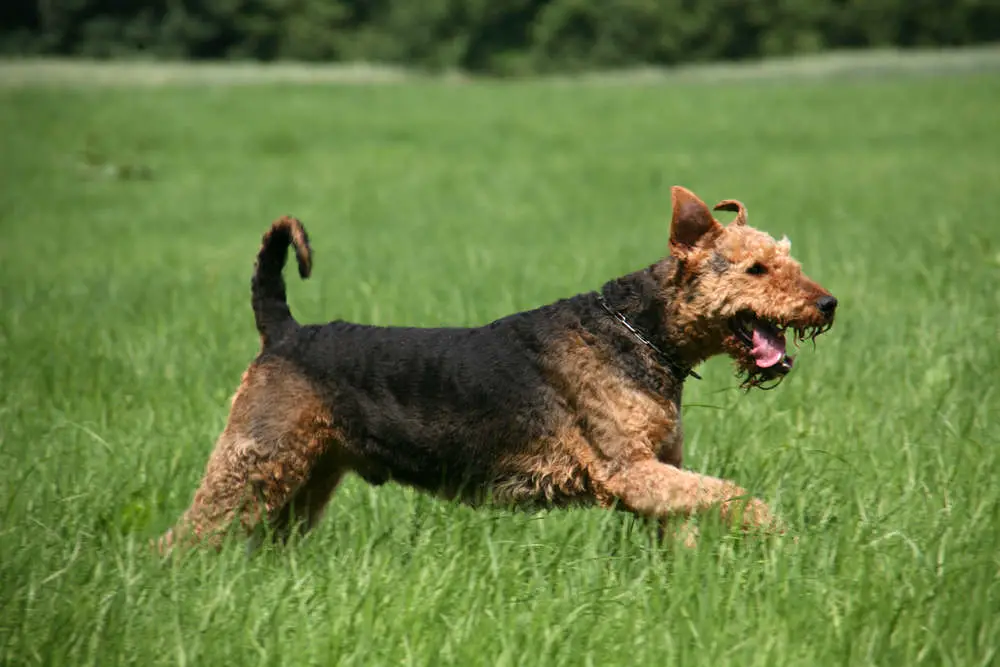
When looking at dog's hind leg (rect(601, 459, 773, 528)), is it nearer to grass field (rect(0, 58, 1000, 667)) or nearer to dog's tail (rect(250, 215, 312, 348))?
grass field (rect(0, 58, 1000, 667))

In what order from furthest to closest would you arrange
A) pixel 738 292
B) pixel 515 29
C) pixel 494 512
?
pixel 515 29 < pixel 494 512 < pixel 738 292

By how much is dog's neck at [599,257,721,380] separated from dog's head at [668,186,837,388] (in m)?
0.02

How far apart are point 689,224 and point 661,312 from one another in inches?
13.1

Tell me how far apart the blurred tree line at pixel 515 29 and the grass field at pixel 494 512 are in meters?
21.7

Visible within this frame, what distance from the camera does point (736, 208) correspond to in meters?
4.87

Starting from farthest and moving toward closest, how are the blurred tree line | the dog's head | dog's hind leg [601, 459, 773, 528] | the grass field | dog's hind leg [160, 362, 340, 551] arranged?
1. the blurred tree line
2. dog's hind leg [160, 362, 340, 551]
3. the dog's head
4. dog's hind leg [601, 459, 773, 528]
5. the grass field

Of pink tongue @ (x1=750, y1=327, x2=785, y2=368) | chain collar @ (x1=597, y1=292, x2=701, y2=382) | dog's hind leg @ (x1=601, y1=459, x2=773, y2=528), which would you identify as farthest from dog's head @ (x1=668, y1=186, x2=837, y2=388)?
dog's hind leg @ (x1=601, y1=459, x2=773, y2=528)

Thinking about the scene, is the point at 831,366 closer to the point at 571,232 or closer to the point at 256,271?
the point at 256,271

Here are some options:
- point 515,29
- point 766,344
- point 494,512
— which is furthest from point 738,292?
point 515,29

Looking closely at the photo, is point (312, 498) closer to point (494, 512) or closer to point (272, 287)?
point (494, 512)

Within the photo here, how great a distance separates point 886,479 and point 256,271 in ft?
8.59

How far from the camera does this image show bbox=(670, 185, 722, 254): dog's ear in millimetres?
4422

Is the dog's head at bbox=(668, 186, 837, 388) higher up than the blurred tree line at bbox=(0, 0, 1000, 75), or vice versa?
the blurred tree line at bbox=(0, 0, 1000, 75)

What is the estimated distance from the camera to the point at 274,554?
14.3 feet
